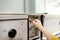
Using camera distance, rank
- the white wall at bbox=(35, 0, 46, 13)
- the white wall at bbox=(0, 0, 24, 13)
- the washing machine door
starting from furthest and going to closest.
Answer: the white wall at bbox=(35, 0, 46, 13), the white wall at bbox=(0, 0, 24, 13), the washing machine door

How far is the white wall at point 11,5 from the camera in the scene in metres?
0.66

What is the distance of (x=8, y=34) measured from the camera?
50 cm

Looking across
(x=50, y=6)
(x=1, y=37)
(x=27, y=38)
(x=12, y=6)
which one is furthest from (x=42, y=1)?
(x=1, y=37)

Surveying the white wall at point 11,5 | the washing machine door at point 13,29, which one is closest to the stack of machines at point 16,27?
the washing machine door at point 13,29

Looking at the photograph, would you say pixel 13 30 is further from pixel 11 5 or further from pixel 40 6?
pixel 40 6

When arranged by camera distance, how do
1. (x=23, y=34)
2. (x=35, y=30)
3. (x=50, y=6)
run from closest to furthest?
(x=23, y=34) → (x=35, y=30) → (x=50, y=6)

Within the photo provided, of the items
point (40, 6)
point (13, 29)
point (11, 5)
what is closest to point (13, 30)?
point (13, 29)

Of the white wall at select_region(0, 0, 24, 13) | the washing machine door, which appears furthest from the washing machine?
the white wall at select_region(0, 0, 24, 13)

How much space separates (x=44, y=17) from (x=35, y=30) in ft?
0.41

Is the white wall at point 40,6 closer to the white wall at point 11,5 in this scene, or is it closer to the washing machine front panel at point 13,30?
the white wall at point 11,5

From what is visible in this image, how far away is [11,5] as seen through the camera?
2.34 ft

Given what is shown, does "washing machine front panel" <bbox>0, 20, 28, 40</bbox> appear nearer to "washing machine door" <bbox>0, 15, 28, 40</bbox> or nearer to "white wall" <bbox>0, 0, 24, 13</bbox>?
"washing machine door" <bbox>0, 15, 28, 40</bbox>

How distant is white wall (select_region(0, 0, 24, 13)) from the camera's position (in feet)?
2.17

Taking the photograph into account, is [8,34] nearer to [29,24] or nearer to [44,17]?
[29,24]
